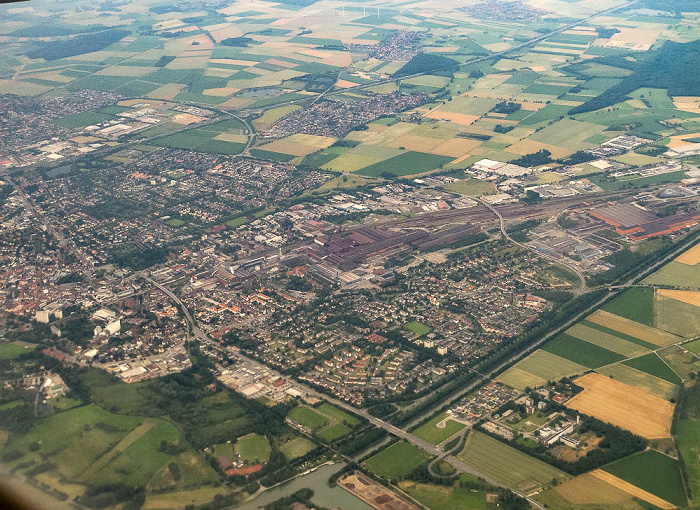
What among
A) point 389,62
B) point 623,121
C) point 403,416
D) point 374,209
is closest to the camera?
point 403,416

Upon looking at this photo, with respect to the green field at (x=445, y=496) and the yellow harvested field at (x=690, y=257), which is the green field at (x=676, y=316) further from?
the green field at (x=445, y=496)

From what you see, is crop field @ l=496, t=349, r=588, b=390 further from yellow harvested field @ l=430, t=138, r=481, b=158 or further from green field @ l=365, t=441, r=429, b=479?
yellow harvested field @ l=430, t=138, r=481, b=158

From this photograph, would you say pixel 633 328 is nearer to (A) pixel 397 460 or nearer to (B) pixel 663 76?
(A) pixel 397 460

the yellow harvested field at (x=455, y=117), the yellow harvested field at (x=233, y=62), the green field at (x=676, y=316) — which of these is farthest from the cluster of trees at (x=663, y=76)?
the yellow harvested field at (x=233, y=62)

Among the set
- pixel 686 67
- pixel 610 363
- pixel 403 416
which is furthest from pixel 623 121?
pixel 403 416

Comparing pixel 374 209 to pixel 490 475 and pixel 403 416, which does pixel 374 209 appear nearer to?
pixel 403 416

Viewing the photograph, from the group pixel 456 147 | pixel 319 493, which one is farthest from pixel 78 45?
pixel 319 493

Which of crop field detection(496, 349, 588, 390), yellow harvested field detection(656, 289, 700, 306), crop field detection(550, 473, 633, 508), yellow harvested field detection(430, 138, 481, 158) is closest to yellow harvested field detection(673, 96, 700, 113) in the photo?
yellow harvested field detection(430, 138, 481, 158)

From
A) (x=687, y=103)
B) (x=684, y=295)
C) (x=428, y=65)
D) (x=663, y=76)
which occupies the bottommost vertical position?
(x=684, y=295)
